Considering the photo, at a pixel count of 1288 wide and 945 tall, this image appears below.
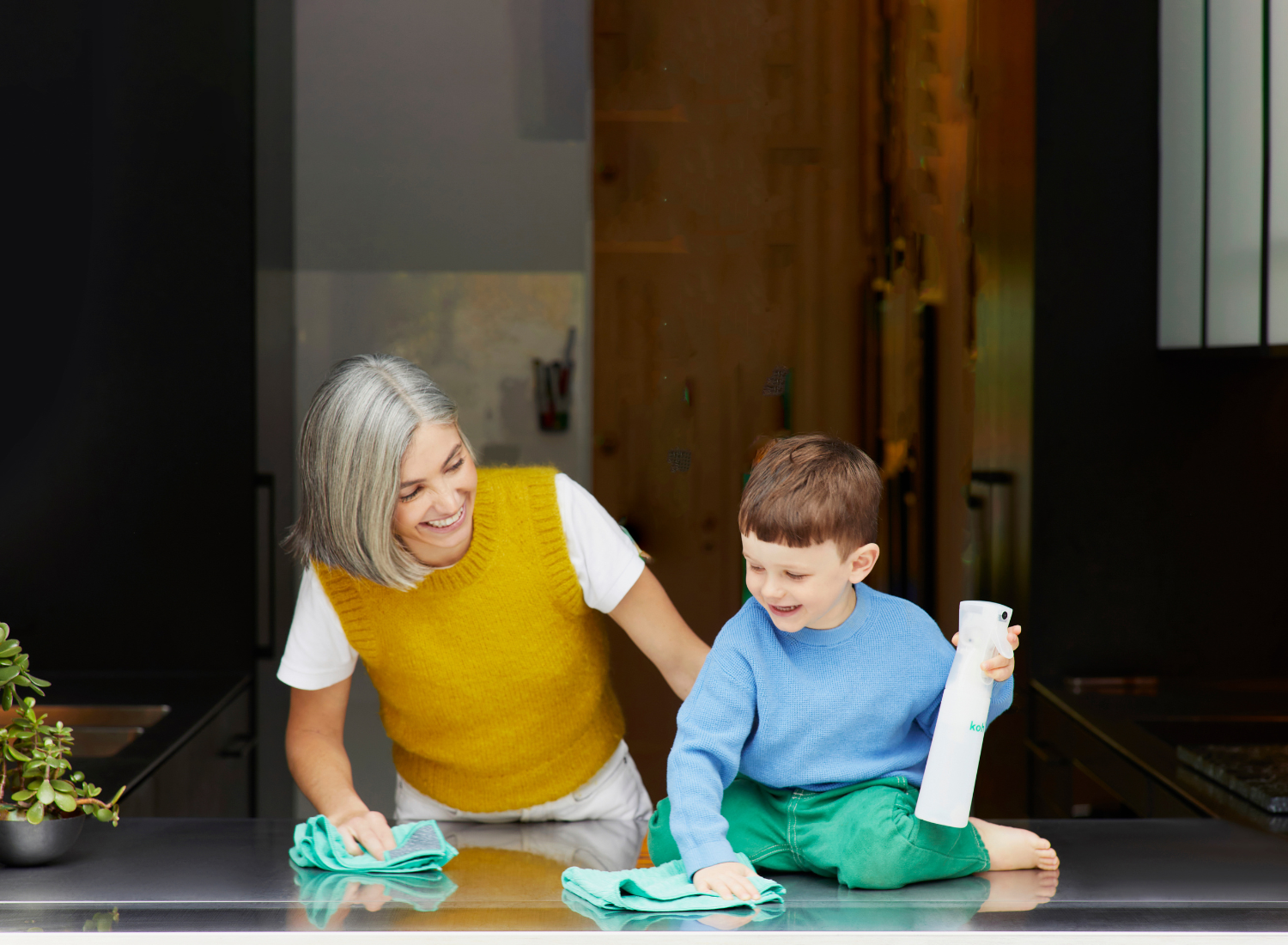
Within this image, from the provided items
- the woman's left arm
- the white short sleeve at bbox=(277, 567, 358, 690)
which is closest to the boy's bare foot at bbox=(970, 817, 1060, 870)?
the woman's left arm

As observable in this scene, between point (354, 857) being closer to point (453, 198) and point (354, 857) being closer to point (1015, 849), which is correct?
point (1015, 849)

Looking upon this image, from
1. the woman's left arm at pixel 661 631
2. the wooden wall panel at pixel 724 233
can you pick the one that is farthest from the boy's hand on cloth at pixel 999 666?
the wooden wall panel at pixel 724 233

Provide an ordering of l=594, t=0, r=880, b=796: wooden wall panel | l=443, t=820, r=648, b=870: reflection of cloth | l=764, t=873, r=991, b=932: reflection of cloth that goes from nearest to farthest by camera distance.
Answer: l=764, t=873, r=991, b=932: reflection of cloth < l=443, t=820, r=648, b=870: reflection of cloth < l=594, t=0, r=880, b=796: wooden wall panel

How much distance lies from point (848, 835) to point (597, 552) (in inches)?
16.5

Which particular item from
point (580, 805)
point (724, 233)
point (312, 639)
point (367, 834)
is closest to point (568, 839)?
point (580, 805)

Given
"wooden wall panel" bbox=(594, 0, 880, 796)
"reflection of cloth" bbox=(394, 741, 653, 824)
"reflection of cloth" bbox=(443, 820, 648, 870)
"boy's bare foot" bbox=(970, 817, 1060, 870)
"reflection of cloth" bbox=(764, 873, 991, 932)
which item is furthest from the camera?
"wooden wall panel" bbox=(594, 0, 880, 796)

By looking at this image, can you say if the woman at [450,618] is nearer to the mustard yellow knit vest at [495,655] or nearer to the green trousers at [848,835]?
the mustard yellow knit vest at [495,655]

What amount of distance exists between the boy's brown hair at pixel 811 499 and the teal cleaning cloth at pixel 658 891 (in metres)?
0.28

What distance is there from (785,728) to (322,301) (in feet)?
4.71

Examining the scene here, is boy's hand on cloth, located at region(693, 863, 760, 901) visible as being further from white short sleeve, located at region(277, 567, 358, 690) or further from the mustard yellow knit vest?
white short sleeve, located at region(277, 567, 358, 690)

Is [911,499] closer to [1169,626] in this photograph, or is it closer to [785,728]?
[1169,626]

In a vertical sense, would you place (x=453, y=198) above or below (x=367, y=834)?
above

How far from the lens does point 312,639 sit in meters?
1.25

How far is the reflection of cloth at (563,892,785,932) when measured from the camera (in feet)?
3.00
